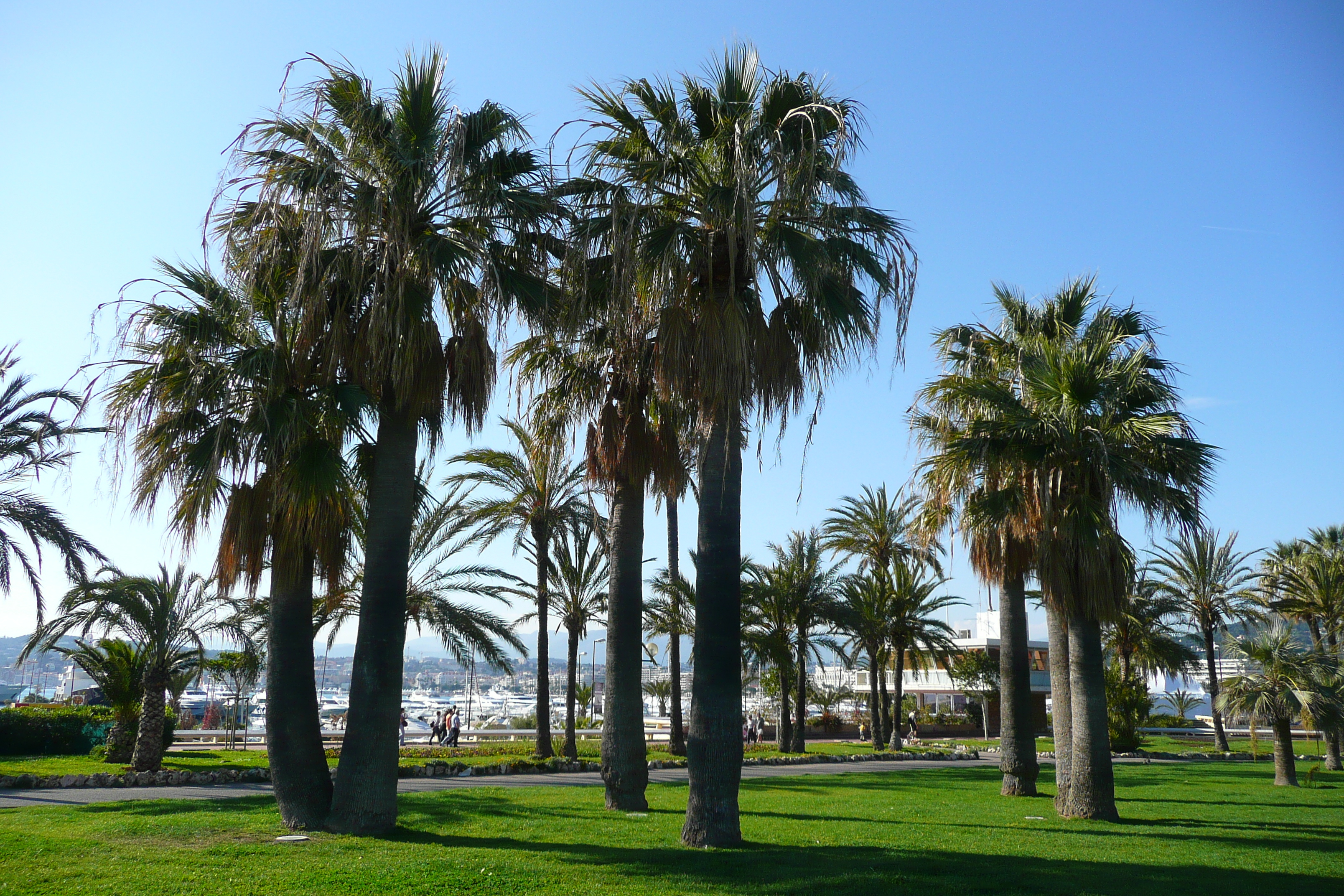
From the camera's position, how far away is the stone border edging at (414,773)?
18.9 metres

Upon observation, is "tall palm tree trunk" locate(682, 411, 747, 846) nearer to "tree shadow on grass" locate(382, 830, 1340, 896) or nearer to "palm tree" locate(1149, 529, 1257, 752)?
"tree shadow on grass" locate(382, 830, 1340, 896)

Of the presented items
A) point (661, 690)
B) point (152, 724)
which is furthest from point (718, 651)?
point (661, 690)

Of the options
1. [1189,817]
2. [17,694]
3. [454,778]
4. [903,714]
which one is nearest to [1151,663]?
[903,714]

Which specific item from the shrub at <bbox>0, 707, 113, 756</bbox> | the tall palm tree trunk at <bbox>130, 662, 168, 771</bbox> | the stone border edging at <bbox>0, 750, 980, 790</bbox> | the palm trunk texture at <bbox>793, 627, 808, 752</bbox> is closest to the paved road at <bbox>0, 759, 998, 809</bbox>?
the stone border edging at <bbox>0, 750, 980, 790</bbox>

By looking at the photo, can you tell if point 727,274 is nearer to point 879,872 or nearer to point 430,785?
point 879,872

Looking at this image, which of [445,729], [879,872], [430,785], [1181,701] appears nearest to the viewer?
[879,872]

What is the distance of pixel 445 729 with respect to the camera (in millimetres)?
38094

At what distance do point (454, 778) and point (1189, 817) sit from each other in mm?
16093

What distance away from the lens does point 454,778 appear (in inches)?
912

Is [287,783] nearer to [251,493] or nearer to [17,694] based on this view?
[251,493]

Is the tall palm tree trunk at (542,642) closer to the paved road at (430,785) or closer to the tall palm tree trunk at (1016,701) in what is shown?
the paved road at (430,785)

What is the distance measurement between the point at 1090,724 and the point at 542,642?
58.3ft

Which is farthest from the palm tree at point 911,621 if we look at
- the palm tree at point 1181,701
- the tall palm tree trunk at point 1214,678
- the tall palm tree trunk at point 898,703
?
the palm tree at point 1181,701

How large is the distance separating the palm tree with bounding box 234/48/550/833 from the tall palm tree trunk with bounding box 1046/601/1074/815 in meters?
10.7
